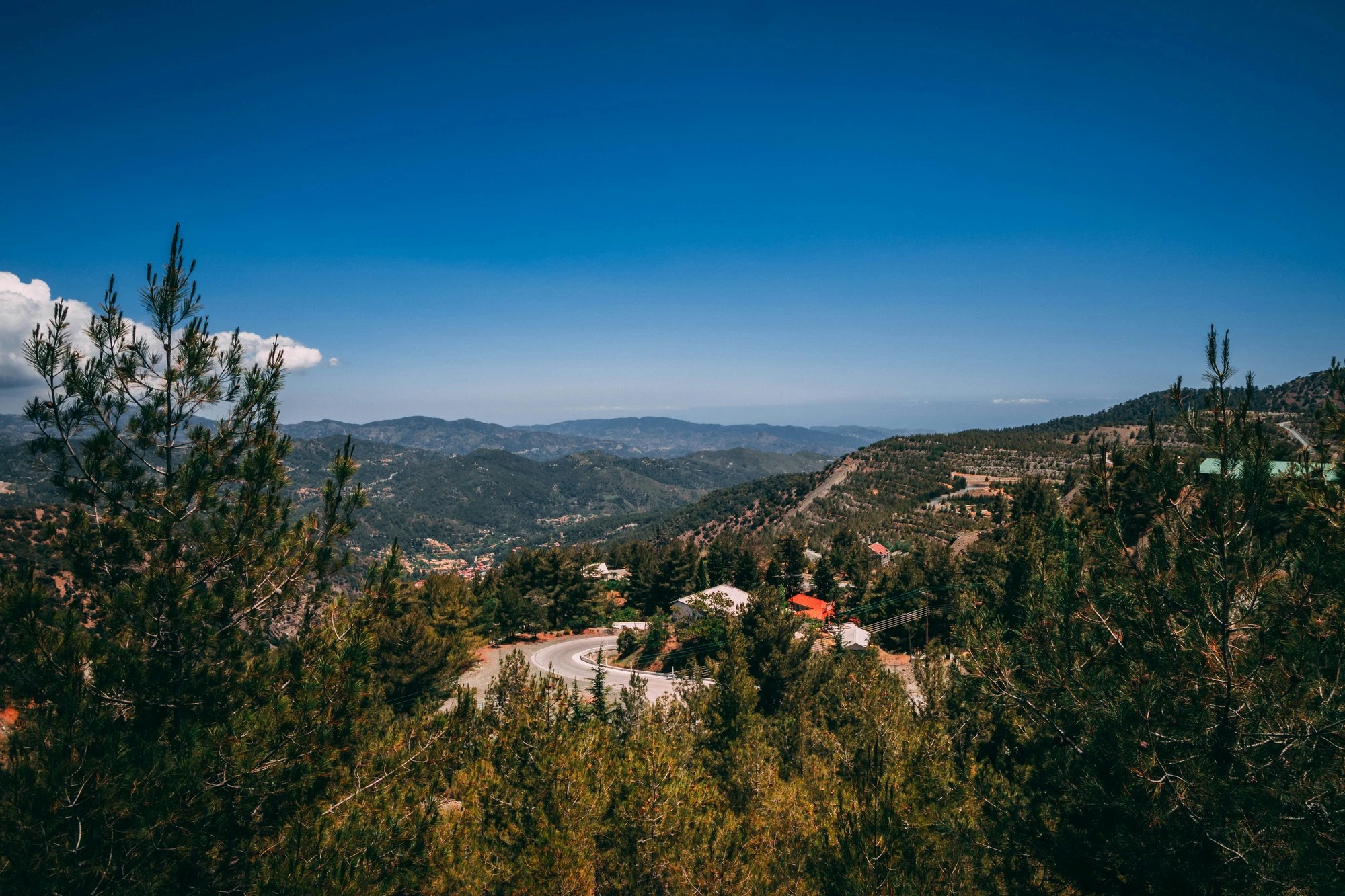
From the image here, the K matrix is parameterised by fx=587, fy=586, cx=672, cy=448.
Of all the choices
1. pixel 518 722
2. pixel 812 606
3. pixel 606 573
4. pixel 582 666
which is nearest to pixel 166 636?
pixel 518 722

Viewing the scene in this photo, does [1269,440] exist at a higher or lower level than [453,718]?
higher

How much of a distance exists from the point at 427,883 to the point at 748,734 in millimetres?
8097

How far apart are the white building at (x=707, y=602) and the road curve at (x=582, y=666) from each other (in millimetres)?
4982

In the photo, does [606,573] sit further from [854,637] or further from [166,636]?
[166,636]

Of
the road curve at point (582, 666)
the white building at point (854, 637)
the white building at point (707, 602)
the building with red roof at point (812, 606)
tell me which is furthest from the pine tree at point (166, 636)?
the building with red roof at point (812, 606)

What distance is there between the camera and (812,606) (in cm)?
4334

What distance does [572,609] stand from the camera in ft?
148

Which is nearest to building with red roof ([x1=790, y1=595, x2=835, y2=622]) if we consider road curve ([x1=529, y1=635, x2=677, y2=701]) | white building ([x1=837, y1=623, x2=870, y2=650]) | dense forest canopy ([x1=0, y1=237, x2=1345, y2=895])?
white building ([x1=837, y1=623, x2=870, y2=650])

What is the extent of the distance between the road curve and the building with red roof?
41.9ft

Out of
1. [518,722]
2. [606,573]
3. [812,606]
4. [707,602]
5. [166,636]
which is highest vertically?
[166,636]

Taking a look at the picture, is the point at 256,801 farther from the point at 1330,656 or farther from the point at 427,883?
the point at 1330,656

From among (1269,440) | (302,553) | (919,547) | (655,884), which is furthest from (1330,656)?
(919,547)

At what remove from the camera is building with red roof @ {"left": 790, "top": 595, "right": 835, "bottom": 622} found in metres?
40.7

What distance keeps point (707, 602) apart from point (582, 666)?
9.06 metres
